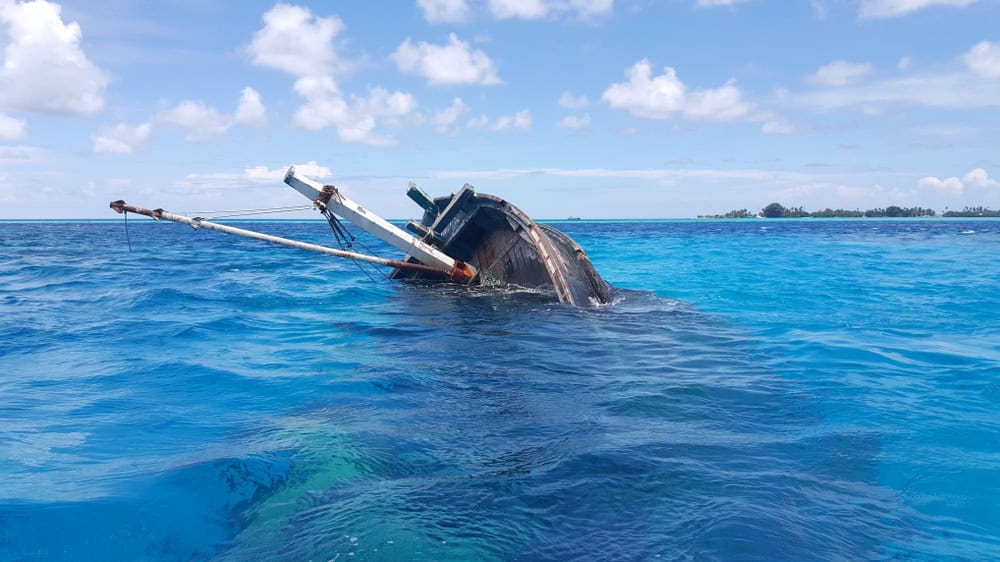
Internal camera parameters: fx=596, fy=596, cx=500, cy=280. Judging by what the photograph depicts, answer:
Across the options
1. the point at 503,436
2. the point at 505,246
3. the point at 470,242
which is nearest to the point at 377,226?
the point at 470,242

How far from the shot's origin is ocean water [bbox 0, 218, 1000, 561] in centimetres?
430

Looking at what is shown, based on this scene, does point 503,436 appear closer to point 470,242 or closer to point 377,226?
point 377,226

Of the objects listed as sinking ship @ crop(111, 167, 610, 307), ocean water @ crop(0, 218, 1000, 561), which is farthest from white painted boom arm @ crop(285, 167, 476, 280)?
ocean water @ crop(0, 218, 1000, 561)

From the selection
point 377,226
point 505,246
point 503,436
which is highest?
point 377,226

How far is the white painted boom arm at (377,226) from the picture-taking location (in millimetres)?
15977

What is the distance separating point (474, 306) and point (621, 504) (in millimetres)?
10252

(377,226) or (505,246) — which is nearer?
(377,226)

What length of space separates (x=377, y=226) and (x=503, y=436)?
37.3 ft

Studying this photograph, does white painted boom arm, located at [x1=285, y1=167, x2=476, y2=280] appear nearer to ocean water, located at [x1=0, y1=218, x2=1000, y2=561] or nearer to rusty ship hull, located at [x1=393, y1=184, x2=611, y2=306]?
rusty ship hull, located at [x1=393, y1=184, x2=611, y2=306]

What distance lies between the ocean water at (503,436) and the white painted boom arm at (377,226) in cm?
344

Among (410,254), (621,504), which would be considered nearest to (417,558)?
(621,504)

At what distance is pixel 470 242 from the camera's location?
1848 centimetres

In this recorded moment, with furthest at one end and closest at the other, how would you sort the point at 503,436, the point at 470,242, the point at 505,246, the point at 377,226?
the point at 470,242 → the point at 505,246 → the point at 377,226 → the point at 503,436

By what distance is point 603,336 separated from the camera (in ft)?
35.8
